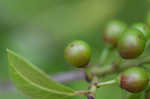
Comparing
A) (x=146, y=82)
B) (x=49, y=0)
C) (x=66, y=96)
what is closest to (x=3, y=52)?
(x=49, y=0)

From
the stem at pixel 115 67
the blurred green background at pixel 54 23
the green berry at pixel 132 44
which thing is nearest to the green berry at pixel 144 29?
the green berry at pixel 132 44

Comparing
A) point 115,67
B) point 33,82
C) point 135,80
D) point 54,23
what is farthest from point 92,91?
point 54,23

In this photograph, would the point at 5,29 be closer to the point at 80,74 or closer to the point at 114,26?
the point at 80,74

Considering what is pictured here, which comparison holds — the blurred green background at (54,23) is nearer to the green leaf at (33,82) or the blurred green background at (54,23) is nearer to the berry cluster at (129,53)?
the berry cluster at (129,53)

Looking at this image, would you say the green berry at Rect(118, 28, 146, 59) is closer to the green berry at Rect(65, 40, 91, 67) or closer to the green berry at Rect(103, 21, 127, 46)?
the green berry at Rect(65, 40, 91, 67)

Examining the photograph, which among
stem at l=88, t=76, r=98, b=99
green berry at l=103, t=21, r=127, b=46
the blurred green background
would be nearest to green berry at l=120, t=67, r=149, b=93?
stem at l=88, t=76, r=98, b=99

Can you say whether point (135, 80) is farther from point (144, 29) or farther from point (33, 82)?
point (33, 82)
